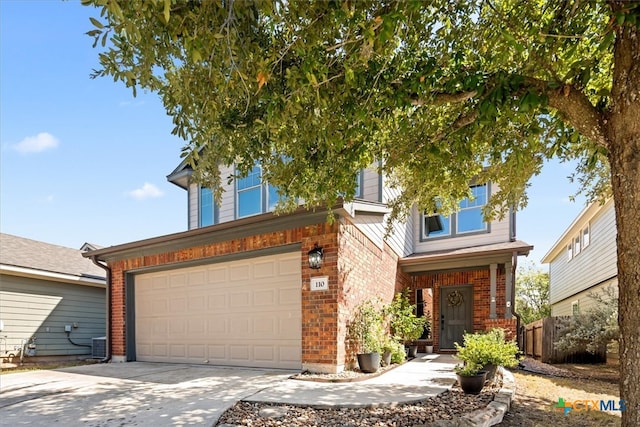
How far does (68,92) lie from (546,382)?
10968 millimetres

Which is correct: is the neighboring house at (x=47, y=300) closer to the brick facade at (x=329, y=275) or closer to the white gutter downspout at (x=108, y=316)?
the white gutter downspout at (x=108, y=316)

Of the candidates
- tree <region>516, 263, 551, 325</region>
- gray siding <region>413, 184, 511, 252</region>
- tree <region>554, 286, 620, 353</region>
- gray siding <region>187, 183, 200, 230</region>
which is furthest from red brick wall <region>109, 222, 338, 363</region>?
tree <region>516, 263, 551, 325</region>

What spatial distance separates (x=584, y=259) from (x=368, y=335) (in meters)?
11.9

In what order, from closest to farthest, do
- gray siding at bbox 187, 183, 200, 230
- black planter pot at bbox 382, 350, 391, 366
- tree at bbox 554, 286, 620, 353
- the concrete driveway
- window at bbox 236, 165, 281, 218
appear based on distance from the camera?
the concrete driveway → black planter pot at bbox 382, 350, 391, 366 → tree at bbox 554, 286, 620, 353 → window at bbox 236, 165, 281, 218 → gray siding at bbox 187, 183, 200, 230

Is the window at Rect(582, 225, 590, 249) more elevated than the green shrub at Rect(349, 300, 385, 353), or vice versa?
the window at Rect(582, 225, 590, 249)

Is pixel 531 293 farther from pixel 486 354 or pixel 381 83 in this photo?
pixel 381 83

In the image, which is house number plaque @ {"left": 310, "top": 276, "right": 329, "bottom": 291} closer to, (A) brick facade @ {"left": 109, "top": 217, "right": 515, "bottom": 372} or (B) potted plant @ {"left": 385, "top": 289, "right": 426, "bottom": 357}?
(A) brick facade @ {"left": 109, "top": 217, "right": 515, "bottom": 372}

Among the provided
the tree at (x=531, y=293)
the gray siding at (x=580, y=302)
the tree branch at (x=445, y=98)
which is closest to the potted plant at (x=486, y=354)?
the tree branch at (x=445, y=98)

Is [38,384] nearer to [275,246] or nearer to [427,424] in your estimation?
[275,246]

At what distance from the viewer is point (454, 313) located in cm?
1166

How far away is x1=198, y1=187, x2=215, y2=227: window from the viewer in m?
12.3

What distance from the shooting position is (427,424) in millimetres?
3932

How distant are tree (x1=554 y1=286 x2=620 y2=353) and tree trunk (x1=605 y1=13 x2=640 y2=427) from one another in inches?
241

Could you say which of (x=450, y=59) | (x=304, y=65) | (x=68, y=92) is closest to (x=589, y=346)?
(x=450, y=59)
